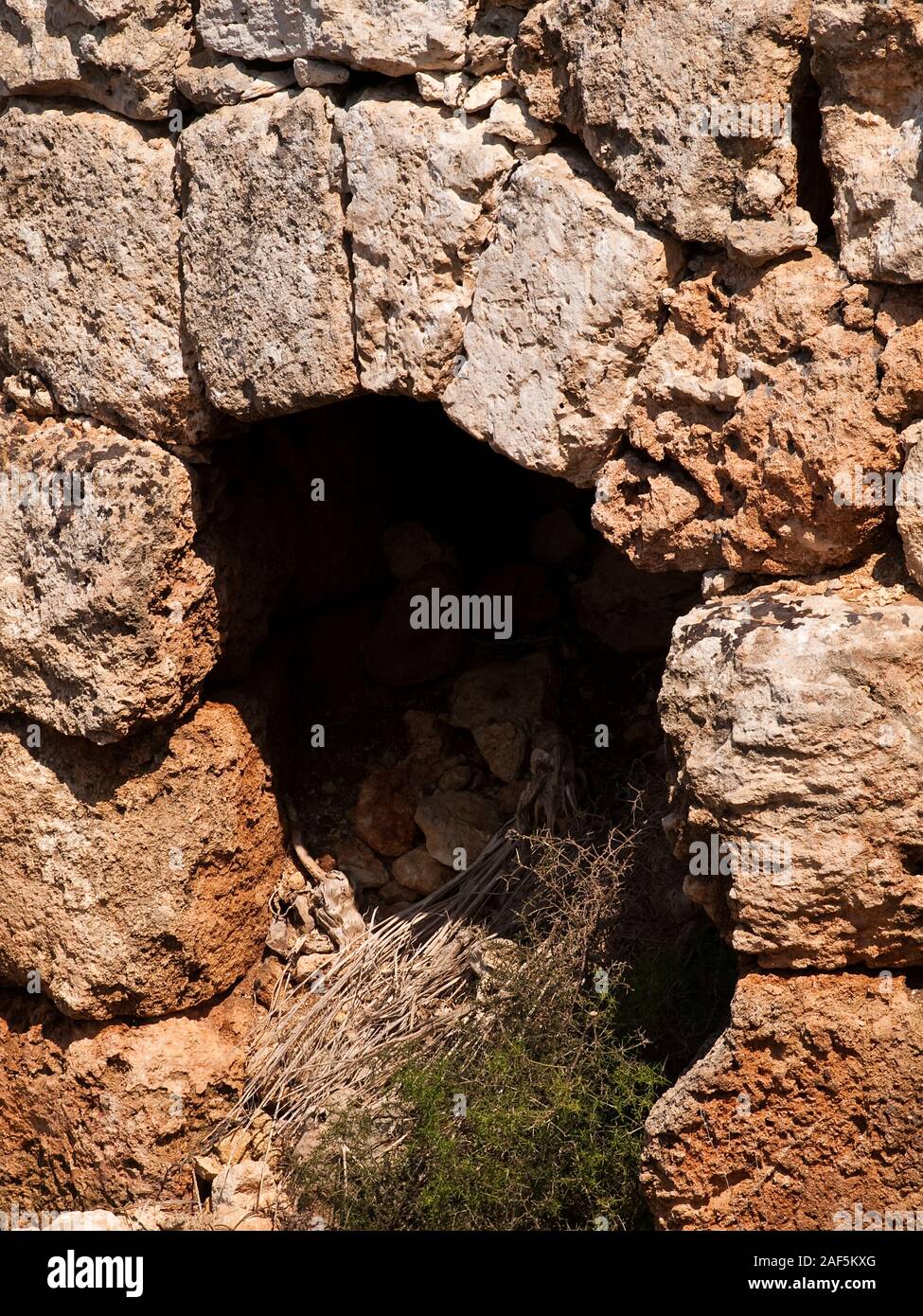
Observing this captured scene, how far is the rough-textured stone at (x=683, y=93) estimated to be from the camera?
2.89m

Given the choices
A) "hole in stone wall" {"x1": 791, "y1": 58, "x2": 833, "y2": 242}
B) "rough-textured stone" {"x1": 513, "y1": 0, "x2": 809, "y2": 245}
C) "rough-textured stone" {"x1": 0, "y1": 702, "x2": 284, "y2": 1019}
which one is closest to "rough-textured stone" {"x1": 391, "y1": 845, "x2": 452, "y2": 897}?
"rough-textured stone" {"x1": 0, "y1": 702, "x2": 284, "y2": 1019}

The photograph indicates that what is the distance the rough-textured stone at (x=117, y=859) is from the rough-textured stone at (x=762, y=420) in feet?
4.61

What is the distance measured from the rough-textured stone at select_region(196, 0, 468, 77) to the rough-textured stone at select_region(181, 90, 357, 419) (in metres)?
0.12

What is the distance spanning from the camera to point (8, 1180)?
4.18 m

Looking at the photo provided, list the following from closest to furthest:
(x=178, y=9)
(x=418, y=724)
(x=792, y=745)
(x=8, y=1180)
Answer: (x=792, y=745) < (x=178, y=9) < (x=8, y=1180) < (x=418, y=724)

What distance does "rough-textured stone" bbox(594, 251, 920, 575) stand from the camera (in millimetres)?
2895

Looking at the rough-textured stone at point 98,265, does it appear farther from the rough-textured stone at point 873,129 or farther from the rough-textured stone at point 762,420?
the rough-textured stone at point 873,129

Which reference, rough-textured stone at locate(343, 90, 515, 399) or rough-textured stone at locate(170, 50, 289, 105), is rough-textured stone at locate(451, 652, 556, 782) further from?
rough-textured stone at locate(170, 50, 289, 105)

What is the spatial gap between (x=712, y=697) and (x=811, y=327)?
29.4 inches

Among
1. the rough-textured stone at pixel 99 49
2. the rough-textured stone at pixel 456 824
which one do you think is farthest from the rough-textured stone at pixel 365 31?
the rough-textured stone at pixel 456 824

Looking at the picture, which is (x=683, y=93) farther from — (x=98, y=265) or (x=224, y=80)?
(x=98, y=265)

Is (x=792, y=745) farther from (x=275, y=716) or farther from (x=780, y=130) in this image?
(x=275, y=716)

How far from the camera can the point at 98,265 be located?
146 inches

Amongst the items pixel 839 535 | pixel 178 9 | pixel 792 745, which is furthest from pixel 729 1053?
pixel 178 9
